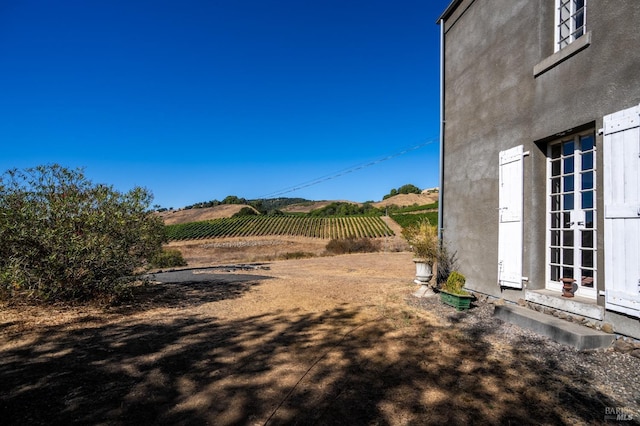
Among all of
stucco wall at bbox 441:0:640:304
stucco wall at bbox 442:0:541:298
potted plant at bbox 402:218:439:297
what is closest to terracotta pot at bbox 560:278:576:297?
stucco wall at bbox 441:0:640:304

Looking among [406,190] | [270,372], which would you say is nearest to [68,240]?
[270,372]

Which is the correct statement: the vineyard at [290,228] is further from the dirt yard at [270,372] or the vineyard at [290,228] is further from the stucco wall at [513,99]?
the dirt yard at [270,372]

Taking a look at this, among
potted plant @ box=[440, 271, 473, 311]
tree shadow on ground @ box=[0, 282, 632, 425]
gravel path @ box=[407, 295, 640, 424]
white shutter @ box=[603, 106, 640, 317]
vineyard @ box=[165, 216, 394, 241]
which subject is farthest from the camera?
vineyard @ box=[165, 216, 394, 241]

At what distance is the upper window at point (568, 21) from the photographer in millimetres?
4816

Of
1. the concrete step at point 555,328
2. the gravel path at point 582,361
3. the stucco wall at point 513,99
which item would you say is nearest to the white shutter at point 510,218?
the stucco wall at point 513,99

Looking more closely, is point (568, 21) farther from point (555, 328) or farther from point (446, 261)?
point (446, 261)

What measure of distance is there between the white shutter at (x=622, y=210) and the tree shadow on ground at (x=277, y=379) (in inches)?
50.7

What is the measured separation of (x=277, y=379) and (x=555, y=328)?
355 centimetres

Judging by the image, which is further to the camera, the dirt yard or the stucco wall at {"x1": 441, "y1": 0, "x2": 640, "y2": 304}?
Result: the stucco wall at {"x1": 441, "y1": 0, "x2": 640, "y2": 304}

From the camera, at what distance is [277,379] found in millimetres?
3244

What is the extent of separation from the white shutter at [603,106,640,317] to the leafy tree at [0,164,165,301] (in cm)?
770

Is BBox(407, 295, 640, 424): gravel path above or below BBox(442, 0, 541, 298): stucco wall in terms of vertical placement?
below

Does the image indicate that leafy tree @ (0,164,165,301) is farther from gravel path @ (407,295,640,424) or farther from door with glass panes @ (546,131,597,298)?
door with glass panes @ (546,131,597,298)

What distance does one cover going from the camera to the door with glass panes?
14.6ft
